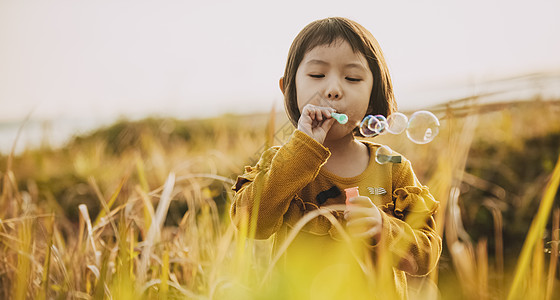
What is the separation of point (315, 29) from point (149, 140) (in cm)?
268

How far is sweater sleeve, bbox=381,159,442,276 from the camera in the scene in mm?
1396

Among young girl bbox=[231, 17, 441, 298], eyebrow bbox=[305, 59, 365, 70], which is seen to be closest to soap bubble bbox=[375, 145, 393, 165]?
young girl bbox=[231, 17, 441, 298]

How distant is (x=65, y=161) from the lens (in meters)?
4.18

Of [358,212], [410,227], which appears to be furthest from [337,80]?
[410,227]

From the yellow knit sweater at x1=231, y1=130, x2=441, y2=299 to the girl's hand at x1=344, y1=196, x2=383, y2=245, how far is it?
4 cm

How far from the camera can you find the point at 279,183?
1374 mm

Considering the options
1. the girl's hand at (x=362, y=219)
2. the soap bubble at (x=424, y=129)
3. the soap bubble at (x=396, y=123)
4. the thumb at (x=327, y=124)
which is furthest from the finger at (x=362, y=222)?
the soap bubble at (x=424, y=129)

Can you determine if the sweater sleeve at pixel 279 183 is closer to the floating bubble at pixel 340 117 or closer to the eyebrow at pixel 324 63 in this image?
the floating bubble at pixel 340 117

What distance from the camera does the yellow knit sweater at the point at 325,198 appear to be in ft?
4.50

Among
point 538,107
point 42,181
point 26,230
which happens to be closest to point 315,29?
point 26,230

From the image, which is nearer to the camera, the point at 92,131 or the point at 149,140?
the point at 149,140

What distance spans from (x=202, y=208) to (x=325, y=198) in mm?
1033

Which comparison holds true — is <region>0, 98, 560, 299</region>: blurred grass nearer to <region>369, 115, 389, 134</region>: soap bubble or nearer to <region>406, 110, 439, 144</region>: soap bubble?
<region>406, 110, 439, 144</region>: soap bubble

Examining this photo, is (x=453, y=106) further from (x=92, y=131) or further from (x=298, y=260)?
(x=92, y=131)
